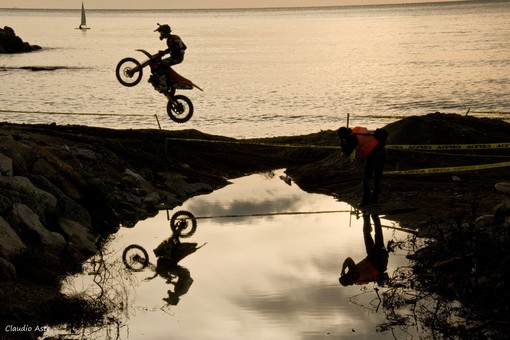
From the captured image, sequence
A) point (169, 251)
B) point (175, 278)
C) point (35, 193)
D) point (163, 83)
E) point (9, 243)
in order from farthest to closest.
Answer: point (163, 83), point (169, 251), point (35, 193), point (175, 278), point (9, 243)

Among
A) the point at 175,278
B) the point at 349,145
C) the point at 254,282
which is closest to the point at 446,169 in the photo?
the point at 349,145

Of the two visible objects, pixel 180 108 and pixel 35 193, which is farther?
pixel 180 108

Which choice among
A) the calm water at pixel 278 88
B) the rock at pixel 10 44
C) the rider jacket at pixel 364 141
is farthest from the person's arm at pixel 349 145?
the rock at pixel 10 44

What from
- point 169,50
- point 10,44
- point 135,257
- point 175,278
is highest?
point 10,44

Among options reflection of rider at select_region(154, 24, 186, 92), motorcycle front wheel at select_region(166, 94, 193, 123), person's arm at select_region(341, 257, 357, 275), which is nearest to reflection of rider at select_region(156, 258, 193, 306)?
person's arm at select_region(341, 257, 357, 275)

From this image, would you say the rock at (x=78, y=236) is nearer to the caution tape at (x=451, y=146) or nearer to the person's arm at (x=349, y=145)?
the person's arm at (x=349, y=145)

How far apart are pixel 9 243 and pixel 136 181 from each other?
779 centimetres

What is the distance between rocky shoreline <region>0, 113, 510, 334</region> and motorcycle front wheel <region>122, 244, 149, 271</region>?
0.71 meters

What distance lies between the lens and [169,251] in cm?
1720

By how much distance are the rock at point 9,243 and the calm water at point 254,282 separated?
116cm

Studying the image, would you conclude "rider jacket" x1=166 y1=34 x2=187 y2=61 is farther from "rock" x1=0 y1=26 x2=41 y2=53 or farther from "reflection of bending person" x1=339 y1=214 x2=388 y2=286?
"rock" x1=0 y1=26 x2=41 y2=53

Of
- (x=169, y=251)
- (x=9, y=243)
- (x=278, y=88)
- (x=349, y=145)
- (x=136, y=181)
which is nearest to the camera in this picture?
(x=9, y=243)

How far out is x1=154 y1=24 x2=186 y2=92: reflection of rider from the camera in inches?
818

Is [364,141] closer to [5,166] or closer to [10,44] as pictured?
[5,166]
